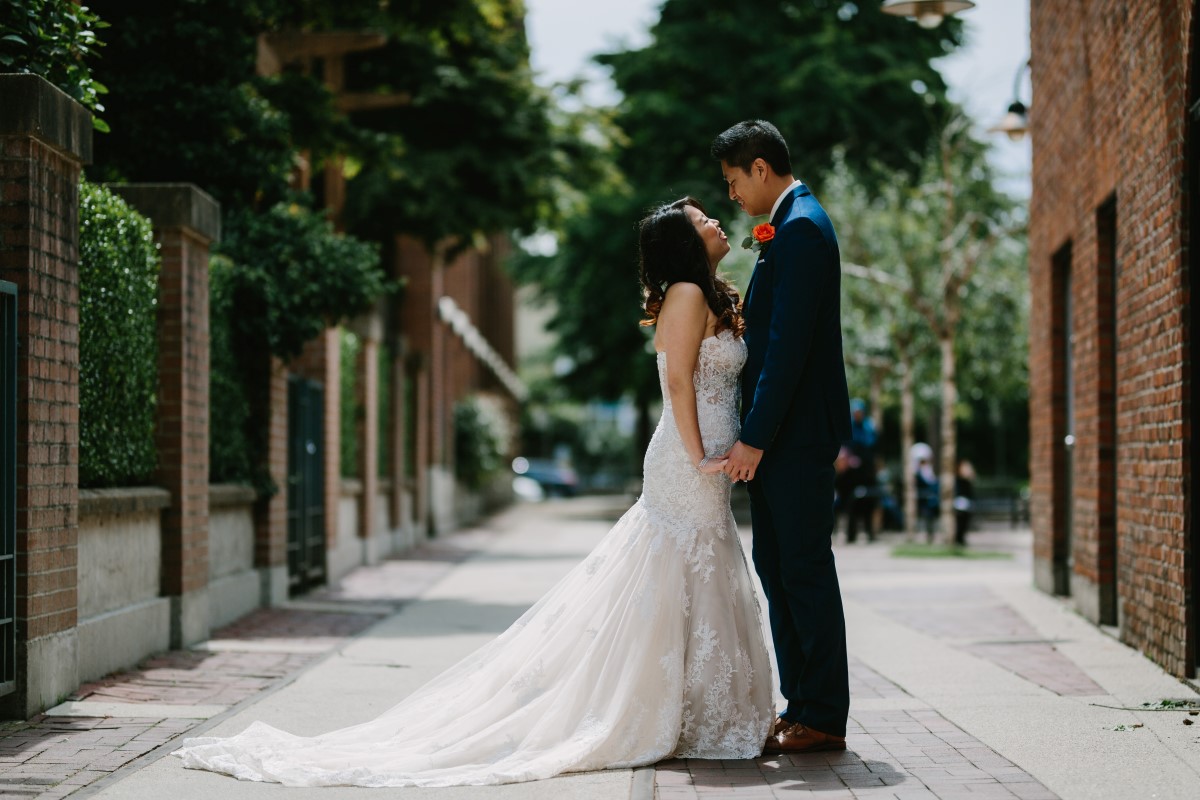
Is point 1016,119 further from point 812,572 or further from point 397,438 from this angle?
point 812,572

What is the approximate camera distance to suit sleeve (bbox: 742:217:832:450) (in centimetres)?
543

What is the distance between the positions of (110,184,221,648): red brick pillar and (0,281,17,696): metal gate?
9.00ft

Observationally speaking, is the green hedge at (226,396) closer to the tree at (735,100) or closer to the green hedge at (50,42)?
the green hedge at (50,42)

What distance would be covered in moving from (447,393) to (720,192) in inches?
281

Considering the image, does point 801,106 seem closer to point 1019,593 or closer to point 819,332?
point 1019,593

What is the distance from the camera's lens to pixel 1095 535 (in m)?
10.1

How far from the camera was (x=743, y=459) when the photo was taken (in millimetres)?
5504

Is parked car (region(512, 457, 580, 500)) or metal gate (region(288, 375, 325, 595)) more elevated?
metal gate (region(288, 375, 325, 595))

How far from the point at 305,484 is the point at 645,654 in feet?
29.1

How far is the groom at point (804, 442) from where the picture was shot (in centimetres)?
546

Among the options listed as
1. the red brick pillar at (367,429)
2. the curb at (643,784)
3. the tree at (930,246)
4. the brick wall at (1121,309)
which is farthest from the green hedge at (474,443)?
the curb at (643,784)

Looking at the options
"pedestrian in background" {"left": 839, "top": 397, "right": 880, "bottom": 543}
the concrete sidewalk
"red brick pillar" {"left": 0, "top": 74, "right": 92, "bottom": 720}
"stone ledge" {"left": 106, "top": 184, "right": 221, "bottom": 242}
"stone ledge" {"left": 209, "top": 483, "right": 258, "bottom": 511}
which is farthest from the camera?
"pedestrian in background" {"left": 839, "top": 397, "right": 880, "bottom": 543}

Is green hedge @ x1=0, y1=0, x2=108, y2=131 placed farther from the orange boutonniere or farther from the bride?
the orange boutonniere

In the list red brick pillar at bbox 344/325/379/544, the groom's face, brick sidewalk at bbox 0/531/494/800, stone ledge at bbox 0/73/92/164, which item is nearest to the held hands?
the groom's face
